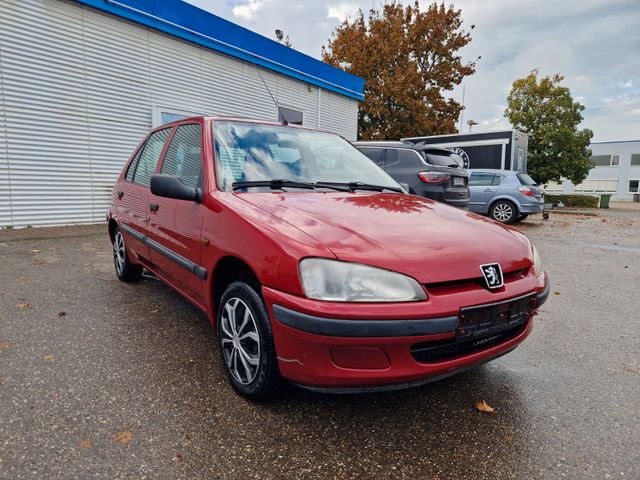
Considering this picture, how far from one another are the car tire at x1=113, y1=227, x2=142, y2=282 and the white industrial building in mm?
51035

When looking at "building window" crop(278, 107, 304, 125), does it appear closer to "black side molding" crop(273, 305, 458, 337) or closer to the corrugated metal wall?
the corrugated metal wall

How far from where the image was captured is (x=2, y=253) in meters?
5.66

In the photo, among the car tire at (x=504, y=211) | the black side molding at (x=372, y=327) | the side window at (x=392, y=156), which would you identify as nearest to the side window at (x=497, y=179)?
the car tire at (x=504, y=211)

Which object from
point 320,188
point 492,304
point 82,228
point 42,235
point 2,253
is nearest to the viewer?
point 492,304

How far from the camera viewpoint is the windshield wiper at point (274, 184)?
2506 mm

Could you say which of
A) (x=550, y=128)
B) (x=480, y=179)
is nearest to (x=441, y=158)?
(x=480, y=179)

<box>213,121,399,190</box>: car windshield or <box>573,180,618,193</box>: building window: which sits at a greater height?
<box>573,180,618,193</box>: building window

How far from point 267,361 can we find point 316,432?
1.35ft

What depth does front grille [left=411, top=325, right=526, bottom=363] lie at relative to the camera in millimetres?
1769

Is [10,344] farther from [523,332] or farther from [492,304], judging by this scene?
[523,332]

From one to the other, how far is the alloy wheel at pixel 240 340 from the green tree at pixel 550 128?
96.9ft

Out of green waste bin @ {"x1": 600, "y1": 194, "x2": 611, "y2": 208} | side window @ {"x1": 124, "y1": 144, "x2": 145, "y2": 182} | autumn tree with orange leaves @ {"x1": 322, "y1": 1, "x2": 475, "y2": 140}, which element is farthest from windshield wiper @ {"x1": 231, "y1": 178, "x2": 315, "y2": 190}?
green waste bin @ {"x1": 600, "y1": 194, "x2": 611, "y2": 208}

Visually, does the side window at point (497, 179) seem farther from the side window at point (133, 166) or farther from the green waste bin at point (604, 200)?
the green waste bin at point (604, 200)

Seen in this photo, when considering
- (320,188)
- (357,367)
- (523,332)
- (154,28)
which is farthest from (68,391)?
(154,28)
